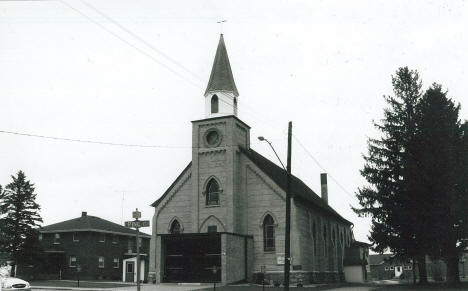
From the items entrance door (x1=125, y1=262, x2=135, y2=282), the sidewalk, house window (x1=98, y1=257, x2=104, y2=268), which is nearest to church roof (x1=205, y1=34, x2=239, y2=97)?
the sidewalk

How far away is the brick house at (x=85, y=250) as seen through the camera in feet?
200

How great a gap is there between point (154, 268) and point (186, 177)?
8195 mm

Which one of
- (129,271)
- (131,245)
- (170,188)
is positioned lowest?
(129,271)

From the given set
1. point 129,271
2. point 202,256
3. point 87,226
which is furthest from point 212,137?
point 87,226

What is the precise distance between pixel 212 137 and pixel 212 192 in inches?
186

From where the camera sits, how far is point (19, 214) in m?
56.1

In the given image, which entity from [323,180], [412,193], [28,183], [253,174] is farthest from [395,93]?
[28,183]

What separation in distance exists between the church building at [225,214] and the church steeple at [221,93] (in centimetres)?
9

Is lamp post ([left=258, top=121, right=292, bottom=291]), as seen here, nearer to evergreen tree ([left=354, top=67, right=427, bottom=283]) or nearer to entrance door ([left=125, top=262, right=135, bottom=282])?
evergreen tree ([left=354, top=67, right=427, bottom=283])

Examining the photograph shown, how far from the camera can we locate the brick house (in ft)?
200

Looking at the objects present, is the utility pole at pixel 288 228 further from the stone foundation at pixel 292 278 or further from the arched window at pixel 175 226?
the arched window at pixel 175 226

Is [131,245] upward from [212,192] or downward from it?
downward

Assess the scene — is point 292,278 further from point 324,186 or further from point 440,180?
point 324,186

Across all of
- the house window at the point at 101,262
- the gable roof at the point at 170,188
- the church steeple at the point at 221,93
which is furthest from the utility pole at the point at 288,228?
the house window at the point at 101,262
